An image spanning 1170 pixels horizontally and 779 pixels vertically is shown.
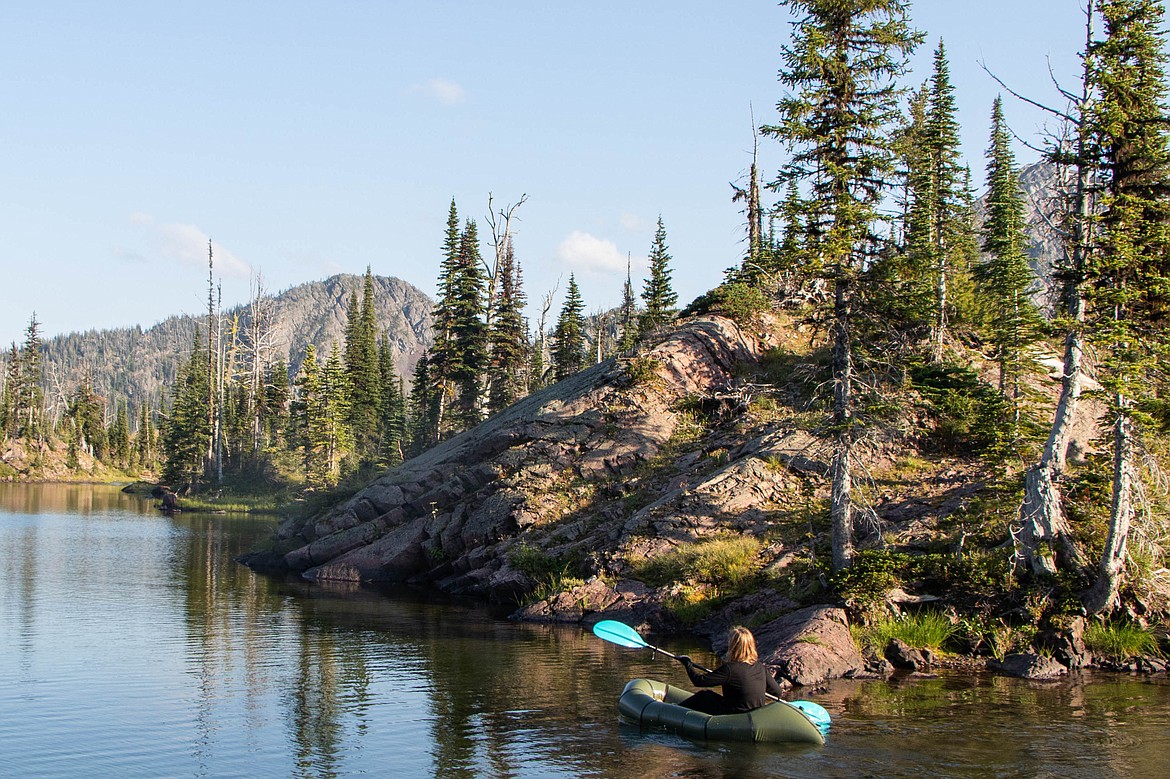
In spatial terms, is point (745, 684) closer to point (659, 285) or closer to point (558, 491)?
point (558, 491)

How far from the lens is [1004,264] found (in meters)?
41.2

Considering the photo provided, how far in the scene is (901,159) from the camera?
25297mm

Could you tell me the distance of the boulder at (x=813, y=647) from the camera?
779 inches

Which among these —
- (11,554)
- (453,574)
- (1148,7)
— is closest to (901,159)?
(1148,7)

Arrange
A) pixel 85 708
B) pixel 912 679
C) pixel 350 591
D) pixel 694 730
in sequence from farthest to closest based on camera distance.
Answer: pixel 350 591, pixel 912 679, pixel 85 708, pixel 694 730

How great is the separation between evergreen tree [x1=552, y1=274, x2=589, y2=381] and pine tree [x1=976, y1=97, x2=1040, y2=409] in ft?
90.2

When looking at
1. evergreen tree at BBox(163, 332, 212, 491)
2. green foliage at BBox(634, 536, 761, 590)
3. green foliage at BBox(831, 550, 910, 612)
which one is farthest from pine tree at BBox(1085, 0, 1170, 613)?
evergreen tree at BBox(163, 332, 212, 491)

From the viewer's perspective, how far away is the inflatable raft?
49.7 ft

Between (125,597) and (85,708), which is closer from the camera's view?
(85,708)

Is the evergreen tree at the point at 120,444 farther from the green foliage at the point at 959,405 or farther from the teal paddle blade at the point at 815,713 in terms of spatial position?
the teal paddle blade at the point at 815,713

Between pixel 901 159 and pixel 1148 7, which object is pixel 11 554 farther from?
pixel 1148 7

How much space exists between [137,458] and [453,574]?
110646mm

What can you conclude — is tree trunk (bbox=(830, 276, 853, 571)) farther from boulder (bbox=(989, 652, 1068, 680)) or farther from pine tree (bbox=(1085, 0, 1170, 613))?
pine tree (bbox=(1085, 0, 1170, 613))

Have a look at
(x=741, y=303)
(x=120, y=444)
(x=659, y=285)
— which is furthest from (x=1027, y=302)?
(x=120, y=444)
